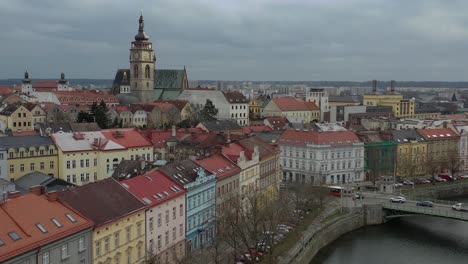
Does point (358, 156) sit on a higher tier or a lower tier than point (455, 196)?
higher

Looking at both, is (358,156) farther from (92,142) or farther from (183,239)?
(183,239)

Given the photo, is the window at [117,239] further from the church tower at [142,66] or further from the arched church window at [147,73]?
the arched church window at [147,73]

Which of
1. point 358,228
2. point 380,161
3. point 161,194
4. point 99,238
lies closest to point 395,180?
point 380,161

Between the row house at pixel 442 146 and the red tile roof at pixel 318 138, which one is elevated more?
the red tile roof at pixel 318 138

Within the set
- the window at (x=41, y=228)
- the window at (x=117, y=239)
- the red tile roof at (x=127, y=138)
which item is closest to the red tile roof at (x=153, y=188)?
the window at (x=117, y=239)

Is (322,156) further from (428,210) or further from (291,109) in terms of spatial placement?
(291,109)

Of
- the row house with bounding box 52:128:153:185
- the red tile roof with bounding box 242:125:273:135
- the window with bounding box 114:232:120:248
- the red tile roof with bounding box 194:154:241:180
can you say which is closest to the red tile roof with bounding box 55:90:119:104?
the red tile roof with bounding box 242:125:273:135
